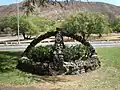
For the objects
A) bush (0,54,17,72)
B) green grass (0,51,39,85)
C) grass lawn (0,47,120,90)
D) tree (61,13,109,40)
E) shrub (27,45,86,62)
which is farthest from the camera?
tree (61,13,109,40)

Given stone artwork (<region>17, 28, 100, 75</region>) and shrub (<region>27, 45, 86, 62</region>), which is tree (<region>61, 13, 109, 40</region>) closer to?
shrub (<region>27, 45, 86, 62</region>)

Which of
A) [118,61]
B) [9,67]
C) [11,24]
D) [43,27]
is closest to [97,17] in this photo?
[43,27]

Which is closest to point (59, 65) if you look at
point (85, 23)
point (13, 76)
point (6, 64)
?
point (13, 76)

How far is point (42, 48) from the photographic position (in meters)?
20.7

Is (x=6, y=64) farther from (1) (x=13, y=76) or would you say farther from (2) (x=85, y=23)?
(2) (x=85, y=23)

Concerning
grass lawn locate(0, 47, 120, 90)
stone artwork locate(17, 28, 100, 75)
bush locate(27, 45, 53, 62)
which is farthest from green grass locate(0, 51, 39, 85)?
bush locate(27, 45, 53, 62)

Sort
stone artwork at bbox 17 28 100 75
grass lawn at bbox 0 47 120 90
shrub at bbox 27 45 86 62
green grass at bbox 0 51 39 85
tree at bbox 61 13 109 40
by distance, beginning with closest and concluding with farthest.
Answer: grass lawn at bbox 0 47 120 90
green grass at bbox 0 51 39 85
stone artwork at bbox 17 28 100 75
shrub at bbox 27 45 86 62
tree at bbox 61 13 109 40

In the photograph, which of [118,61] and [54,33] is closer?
[54,33]

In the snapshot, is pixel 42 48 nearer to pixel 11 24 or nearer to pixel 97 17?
pixel 97 17

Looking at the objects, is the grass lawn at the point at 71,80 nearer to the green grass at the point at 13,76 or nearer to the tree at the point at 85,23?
the green grass at the point at 13,76

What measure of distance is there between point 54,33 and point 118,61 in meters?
5.52

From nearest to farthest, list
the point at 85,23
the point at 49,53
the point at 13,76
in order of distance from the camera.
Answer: the point at 13,76
the point at 49,53
the point at 85,23

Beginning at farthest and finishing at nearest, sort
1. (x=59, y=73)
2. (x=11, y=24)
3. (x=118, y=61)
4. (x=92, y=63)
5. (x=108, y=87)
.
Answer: (x=11, y=24) < (x=118, y=61) < (x=92, y=63) < (x=59, y=73) < (x=108, y=87)

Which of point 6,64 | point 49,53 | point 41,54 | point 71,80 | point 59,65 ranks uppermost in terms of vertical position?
point 49,53
